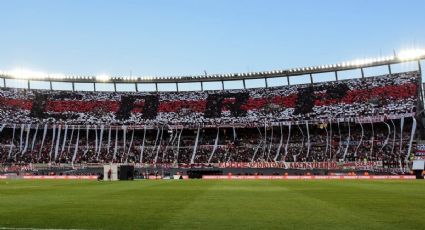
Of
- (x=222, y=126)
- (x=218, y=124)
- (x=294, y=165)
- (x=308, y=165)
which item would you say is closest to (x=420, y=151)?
(x=308, y=165)

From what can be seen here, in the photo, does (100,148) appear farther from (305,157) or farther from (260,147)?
(305,157)

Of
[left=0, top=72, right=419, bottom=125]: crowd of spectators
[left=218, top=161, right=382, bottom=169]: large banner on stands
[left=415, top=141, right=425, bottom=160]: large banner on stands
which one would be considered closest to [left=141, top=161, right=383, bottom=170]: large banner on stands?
[left=218, top=161, right=382, bottom=169]: large banner on stands

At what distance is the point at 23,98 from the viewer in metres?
97.1

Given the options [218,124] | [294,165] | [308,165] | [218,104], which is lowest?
→ [308,165]

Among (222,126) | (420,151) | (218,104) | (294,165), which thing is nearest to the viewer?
(420,151)

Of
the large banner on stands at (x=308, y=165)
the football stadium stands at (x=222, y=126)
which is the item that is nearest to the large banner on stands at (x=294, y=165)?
the large banner on stands at (x=308, y=165)

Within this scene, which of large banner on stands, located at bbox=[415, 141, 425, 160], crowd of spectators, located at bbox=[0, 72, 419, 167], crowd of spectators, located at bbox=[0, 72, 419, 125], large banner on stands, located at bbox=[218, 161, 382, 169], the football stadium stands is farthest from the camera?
crowd of spectators, located at bbox=[0, 72, 419, 125]

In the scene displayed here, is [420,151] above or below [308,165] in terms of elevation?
above

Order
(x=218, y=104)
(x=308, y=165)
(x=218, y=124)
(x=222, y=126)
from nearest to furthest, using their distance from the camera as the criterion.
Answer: (x=308, y=165)
(x=222, y=126)
(x=218, y=124)
(x=218, y=104)

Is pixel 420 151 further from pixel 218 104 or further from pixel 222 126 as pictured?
pixel 218 104

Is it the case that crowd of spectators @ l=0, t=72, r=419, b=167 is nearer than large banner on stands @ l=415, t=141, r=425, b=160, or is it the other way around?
large banner on stands @ l=415, t=141, r=425, b=160

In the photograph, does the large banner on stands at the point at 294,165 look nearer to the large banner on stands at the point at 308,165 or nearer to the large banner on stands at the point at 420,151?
the large banner on stands at the point at 308,165

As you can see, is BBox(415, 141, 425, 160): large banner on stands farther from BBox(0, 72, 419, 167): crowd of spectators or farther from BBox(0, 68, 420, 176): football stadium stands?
BBox(0, 72, 419, 167): crowd of spectators

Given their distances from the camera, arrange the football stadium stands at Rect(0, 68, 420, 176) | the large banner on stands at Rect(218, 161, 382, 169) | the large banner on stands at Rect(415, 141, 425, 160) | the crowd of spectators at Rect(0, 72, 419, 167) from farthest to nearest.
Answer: the crowd of spectators at Rect(0, 72, 419, 167)
the football stadium stands at Rect(0, 68, 420, 176)
the large banner on stands at Rect(415, 141, 425, 160)
the large banner on stands at Rect(218, 161, 382, 169)
